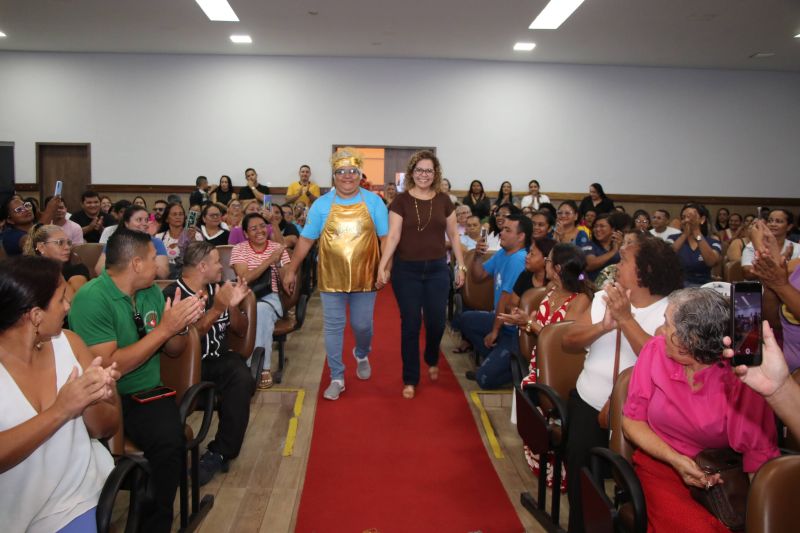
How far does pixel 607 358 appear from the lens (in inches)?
92.4

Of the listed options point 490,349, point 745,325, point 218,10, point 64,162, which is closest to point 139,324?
point 745,325

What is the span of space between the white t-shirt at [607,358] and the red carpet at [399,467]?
2.30 ft

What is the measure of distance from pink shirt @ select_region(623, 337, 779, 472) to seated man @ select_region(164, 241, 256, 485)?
180 centimetres

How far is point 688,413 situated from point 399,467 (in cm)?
168

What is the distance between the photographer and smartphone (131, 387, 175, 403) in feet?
7.36

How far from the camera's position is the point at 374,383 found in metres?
4.19

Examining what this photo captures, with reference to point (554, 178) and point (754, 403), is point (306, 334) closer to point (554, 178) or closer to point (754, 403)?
point (754, 403)

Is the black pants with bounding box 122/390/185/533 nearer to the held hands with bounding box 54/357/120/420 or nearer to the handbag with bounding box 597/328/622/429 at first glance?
the held hands with bounding box 54/357/120/420

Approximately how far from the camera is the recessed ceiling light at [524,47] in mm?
9727

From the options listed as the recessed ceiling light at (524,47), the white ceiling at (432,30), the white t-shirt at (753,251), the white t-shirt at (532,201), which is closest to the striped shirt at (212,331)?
the white t-shirt at (753,251)

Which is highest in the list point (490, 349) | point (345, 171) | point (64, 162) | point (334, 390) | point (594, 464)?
point (64, 162)

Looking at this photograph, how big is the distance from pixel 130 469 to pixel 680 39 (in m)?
10.2

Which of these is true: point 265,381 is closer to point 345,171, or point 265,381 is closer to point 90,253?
point 345,171

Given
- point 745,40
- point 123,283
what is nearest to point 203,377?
point 123,283
